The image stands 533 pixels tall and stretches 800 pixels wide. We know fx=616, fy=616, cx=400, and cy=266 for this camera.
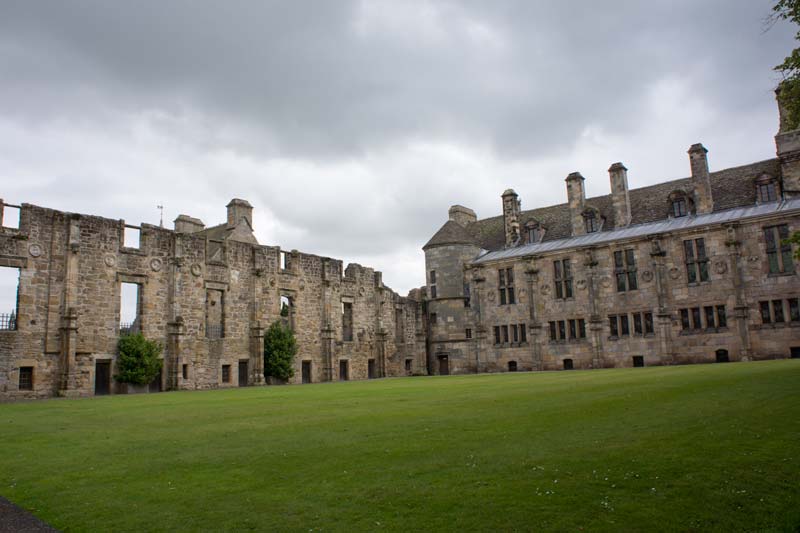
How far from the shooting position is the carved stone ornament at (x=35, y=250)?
28756mm

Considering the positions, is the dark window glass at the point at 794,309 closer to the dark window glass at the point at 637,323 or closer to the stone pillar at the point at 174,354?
the dark window glass at the point at 637,323

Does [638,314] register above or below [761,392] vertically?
above

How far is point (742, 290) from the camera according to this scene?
36.4m

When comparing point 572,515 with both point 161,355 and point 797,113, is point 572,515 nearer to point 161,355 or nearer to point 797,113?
point 797,113

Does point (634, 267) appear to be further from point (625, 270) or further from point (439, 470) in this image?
point (439, 470)

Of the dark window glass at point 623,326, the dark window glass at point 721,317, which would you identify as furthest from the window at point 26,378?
the dark window glass at point 721,317

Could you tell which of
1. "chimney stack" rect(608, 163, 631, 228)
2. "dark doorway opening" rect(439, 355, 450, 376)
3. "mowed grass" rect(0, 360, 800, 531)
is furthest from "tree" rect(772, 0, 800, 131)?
"dark doorway opening" rect(439, 355, 450, 376)

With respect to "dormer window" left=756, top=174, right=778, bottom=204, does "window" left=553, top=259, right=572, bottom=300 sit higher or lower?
lower

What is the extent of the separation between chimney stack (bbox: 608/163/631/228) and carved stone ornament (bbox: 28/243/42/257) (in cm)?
3614

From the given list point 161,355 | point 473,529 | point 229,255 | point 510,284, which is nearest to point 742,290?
point 510,284

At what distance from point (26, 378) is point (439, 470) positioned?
26.8 m

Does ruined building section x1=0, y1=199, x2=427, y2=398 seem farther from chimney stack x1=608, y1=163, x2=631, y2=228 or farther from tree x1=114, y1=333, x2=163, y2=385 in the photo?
chimney stack x1=608, y1=163, x2=631, y2=228

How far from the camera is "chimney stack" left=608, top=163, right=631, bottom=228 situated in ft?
144

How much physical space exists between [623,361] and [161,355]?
28.7 meters
